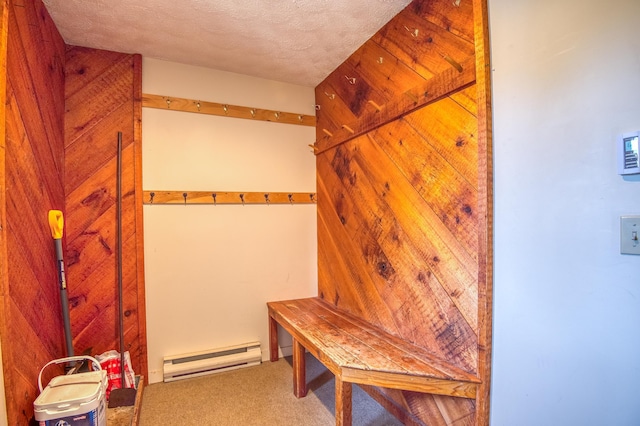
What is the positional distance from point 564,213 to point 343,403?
4.63 ft

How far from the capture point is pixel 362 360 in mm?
1679

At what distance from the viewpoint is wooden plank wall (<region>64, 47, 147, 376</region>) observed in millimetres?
2336

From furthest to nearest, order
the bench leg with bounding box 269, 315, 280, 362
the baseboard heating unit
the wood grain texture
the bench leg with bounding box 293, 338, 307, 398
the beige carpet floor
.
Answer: the bench leg with bounding box 269, 315, 280, 362 < the baseboard heating unit < the bench leg with bounding box 293, 338, 307, 398 < the beige carpet floor < the wood grain texture

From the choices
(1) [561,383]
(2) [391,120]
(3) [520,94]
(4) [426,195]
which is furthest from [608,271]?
(2) [391,120]

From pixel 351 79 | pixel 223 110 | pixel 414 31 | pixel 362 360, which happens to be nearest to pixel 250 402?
pixel 362 360

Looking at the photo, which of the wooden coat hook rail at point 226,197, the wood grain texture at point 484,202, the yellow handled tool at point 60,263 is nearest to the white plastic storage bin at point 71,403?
the yellow handled tool at point 60,263

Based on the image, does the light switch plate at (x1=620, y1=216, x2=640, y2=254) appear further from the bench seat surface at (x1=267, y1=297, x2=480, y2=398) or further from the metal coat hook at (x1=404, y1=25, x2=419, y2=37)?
the metal coat hook at (x1=404, y1=25, x2=419, y2=37)

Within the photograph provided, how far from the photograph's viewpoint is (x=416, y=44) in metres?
1.89

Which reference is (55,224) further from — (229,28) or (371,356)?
(371,356)

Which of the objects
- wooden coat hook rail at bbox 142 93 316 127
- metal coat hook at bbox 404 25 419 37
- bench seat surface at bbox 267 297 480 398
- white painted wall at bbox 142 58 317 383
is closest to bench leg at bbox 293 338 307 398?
bench seat surface at bbox 267 297 480 398

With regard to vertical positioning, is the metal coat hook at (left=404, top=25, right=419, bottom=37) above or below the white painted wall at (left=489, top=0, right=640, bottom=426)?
above

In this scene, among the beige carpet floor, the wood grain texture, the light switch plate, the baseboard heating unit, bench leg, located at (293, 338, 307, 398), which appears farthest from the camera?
the baseboard heating unit

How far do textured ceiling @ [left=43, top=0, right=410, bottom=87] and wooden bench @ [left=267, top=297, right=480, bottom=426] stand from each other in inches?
85.1

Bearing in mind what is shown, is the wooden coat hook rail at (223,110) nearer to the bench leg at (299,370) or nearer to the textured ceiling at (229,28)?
the textured ceiling at (229,28)
